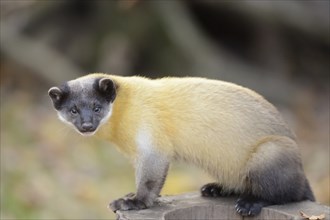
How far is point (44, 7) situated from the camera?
16594 millimetres

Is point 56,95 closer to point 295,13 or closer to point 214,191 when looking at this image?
point 214,191

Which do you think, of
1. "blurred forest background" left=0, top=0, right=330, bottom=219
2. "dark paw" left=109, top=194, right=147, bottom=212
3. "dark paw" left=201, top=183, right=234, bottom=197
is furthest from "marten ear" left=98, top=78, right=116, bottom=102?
"blurred forest background" left=0, top=0, right=330, bottom=219

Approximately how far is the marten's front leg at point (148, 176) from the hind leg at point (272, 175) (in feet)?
2.16

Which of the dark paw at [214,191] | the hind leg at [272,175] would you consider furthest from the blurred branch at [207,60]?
the hind leg at [272,175]

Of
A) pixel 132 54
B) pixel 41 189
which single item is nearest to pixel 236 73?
pixel 132 54

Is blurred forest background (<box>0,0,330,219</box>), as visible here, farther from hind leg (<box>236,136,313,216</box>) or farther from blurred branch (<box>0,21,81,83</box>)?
hind leg (<box>236,136,313,216</box>)

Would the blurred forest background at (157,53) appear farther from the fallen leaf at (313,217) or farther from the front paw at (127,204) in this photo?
the fallen leaf at (313,217)

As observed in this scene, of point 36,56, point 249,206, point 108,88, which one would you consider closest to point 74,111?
point 108,88

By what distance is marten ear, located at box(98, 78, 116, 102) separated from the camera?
6.74m

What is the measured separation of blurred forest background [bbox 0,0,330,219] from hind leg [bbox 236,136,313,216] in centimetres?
626

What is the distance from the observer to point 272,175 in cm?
663

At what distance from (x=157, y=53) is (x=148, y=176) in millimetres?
9780

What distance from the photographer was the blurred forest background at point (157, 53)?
13.7m

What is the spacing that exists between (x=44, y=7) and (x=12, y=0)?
77cm
